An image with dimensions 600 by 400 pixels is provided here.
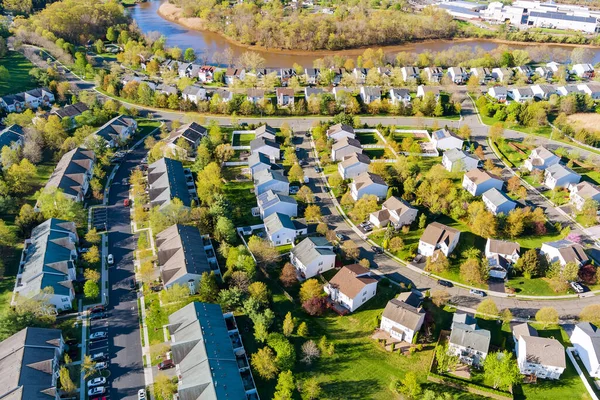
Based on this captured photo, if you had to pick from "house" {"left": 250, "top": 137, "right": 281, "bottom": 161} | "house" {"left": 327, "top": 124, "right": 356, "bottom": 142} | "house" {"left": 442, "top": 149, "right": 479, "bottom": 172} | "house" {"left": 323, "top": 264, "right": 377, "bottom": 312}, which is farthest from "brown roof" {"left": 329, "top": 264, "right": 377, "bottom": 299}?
"house" {"left": 327, "top": 124, "right": 356, "bottom": 142}

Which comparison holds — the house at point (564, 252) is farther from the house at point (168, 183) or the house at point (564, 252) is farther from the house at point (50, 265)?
the house at point (50, 265)

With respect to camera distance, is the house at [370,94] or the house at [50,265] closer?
the house at [50,265]

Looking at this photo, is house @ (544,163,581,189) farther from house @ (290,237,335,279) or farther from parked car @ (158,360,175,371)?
parked car @ (158,360,175,371)

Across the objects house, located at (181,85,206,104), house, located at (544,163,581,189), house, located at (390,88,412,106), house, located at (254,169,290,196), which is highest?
house, located at (390,88,412,106)

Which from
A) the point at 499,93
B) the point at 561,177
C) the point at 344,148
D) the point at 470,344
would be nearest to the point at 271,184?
the point at 344,148

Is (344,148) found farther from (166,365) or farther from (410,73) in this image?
(166,365)

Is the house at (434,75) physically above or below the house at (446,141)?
above

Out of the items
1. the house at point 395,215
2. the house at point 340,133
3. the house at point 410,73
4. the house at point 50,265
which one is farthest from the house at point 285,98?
the house at point 50,265
